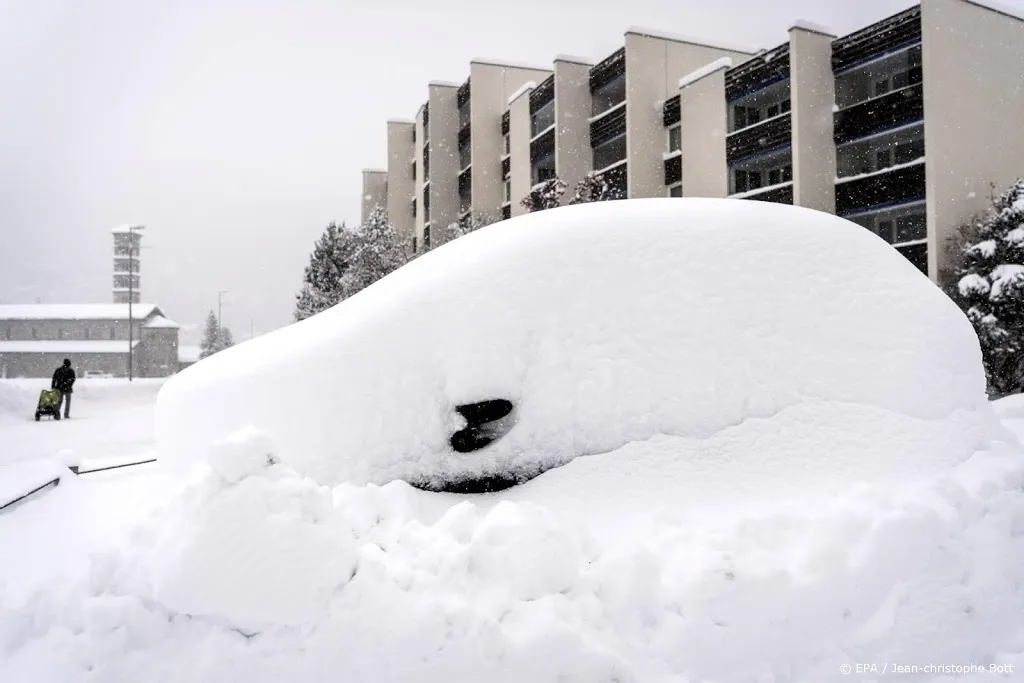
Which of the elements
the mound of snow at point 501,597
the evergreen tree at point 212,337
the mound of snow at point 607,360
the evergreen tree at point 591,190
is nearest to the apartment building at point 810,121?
the evergreen tree at point 591,190

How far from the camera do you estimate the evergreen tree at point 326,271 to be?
976 inches

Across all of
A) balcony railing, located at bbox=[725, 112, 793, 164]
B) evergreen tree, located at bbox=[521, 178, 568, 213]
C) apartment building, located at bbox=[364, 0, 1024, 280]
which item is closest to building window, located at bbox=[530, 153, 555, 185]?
apartment building, located at bbox=[364, 0, 1024, 280]

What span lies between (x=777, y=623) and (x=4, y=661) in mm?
2727

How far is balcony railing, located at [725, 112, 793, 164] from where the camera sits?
17.4 m

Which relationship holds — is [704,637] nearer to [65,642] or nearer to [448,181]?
[65,642]

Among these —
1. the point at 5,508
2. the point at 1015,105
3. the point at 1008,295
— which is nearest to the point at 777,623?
the point at 5,508

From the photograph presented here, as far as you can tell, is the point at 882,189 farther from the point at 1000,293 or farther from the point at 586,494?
the point at 586,494

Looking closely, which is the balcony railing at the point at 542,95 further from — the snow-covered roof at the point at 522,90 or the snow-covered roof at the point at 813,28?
the snow-covered roof at the point at 813,28

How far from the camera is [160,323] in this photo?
52.0m

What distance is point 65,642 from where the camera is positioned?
87.4 inches

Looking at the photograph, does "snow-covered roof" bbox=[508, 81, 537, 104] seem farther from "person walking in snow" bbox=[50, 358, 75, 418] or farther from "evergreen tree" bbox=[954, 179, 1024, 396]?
"person walking in snow" bbox=[50, 358, 75, 418]

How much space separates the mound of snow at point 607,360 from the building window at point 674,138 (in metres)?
18.9

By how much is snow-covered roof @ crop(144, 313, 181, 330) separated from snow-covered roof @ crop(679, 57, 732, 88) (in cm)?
4560

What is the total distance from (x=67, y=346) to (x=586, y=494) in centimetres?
4971
